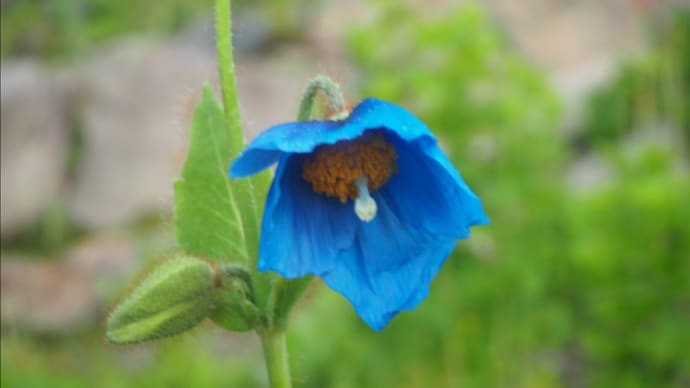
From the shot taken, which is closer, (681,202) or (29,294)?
(681,202)

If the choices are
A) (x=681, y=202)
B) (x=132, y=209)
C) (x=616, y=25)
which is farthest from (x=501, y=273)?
(x=616, y=25)

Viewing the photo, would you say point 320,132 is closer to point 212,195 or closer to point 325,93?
point 325,93

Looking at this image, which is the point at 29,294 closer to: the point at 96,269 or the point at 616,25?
the point at 96,269

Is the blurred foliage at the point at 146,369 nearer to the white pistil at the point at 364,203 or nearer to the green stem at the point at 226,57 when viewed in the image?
the white pistil at the point at 364,203

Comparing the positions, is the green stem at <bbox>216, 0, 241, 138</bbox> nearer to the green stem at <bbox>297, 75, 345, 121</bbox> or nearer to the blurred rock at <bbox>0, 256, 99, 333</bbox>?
the green stem at <bbox>297, 75, 345, 121</bbox>

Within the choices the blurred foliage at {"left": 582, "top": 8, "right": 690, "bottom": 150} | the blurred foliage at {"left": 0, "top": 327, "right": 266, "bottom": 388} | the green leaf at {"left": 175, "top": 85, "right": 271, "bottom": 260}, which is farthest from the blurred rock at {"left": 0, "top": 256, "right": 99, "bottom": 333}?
the green leaf at {"left": 175, "top": 85, "right": 271, "bottom": 260}
